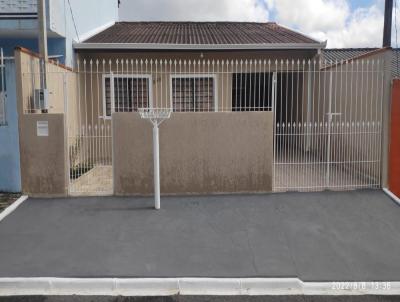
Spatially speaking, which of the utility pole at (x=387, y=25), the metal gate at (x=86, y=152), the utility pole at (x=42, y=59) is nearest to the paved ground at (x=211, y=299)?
the metal gate at (x=86, y=152)

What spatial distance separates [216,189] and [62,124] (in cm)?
303

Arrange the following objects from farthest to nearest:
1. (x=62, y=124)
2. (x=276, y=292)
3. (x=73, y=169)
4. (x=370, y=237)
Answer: (x=73, y=169)
(x=62, y=124)
(x=370, y=237)
(x=276, y=292)

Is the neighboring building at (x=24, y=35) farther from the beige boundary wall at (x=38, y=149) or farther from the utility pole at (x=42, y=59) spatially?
the utility pole at (x=42, y=59)

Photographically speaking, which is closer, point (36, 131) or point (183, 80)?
point (36, 131)

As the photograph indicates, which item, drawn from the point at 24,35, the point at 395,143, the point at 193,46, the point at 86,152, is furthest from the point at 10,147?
the point at 395,143

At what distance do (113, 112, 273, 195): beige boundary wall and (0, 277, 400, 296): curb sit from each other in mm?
3197

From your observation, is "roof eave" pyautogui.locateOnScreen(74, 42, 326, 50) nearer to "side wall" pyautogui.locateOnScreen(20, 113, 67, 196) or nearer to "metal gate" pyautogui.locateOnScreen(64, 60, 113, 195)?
"metal gate" pyautogui.locateOnScreen(64, 60, 113, 195)

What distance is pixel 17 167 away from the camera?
7578mm

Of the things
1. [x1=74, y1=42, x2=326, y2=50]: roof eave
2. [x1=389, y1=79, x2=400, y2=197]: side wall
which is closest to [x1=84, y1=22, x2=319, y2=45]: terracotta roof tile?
[x1=74, y1=42, x2=326, y2=50]: roof eave

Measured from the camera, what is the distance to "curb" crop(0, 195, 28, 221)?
6.38 meters

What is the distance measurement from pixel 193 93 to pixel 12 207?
655 centimetres

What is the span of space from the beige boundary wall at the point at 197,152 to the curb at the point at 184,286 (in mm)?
3197

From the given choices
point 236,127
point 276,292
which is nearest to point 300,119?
point 236,127

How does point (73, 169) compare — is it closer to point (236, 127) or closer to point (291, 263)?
point (236, 127)
